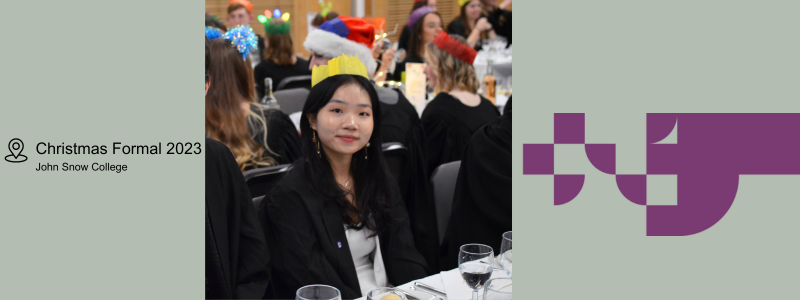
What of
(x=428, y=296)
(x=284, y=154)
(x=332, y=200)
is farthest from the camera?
(x=284, y=154)

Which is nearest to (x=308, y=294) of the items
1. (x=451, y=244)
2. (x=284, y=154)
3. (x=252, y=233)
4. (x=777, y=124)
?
(x=252, y=233)

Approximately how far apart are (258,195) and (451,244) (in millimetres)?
717

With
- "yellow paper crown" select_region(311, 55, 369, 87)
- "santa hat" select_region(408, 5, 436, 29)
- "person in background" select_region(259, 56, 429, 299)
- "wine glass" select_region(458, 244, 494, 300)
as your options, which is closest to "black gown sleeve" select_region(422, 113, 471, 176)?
"person in background" select_region(259, 56, 429, 299)

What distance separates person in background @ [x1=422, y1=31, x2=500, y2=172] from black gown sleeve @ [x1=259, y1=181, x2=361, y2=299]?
1.54 meters

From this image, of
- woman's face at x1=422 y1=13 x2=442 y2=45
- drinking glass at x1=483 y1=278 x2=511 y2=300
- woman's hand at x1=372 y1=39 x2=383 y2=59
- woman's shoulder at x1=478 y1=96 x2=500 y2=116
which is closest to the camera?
drinking glass at x1=483 y1=278 x2=511 y2=300

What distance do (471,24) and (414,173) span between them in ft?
14.9

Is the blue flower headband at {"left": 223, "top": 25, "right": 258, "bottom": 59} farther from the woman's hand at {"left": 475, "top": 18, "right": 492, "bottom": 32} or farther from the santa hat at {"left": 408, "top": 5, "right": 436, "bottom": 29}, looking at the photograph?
the woman's hand at {"left": 475, "top": 18, "right": 492, "bottom": 32}

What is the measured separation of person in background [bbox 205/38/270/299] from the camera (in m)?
1.43

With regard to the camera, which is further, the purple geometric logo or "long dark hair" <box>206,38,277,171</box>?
"long dark hair" <box>206,38,277,171</box>

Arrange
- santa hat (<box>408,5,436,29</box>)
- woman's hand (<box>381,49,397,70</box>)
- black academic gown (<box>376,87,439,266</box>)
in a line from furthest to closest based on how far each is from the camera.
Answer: santa hat (<box>408,5,436,29</box>)
woman's hand (<box>381,49,397,70</box>)
black academic gown (<box>376,87,439,266</box>)

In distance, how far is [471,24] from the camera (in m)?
6.83

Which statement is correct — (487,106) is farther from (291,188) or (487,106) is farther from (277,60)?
(277,60)

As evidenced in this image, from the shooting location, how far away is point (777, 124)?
72cm
